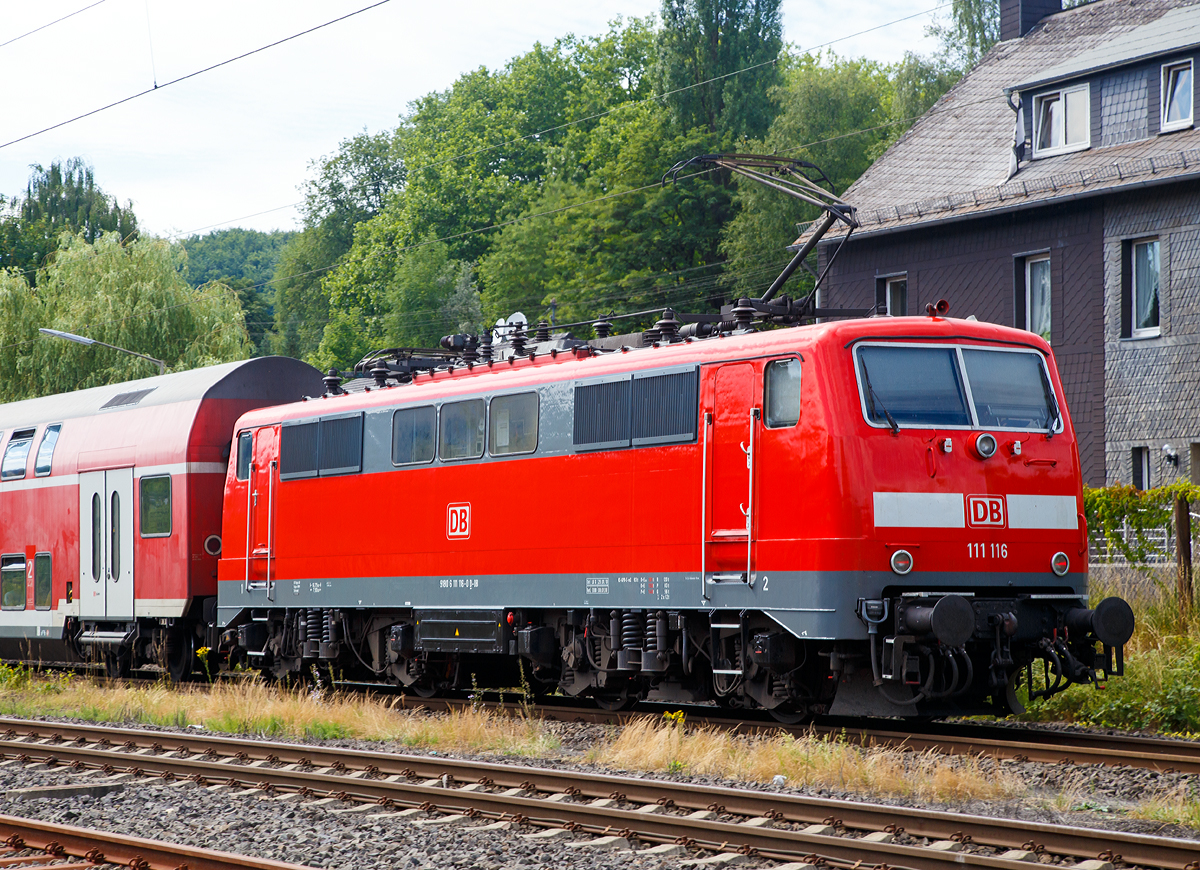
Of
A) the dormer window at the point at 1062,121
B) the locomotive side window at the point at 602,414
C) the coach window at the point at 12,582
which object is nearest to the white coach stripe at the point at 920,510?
the locomotive side window at the point at 602,414

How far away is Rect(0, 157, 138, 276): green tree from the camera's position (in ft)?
197

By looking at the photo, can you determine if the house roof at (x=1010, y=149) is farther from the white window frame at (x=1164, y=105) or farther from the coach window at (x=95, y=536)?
the coach window at (x=95, y=536)

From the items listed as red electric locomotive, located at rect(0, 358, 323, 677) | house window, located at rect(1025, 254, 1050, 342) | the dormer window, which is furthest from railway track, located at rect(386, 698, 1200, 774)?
the dormer window

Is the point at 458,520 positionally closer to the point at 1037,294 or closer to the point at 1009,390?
the point at 1009,390

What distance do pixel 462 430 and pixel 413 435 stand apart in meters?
0.89

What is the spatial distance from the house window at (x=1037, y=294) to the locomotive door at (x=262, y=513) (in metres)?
15.9

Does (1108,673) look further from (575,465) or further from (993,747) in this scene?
(575,465)

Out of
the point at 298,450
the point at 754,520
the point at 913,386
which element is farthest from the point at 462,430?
the point at 913,386

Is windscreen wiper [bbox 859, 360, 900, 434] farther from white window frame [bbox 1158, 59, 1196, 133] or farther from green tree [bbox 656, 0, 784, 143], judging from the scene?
green tree [bbox 656, 0, 784, 143]

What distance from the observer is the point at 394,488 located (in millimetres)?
16109

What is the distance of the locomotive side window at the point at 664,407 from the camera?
12.9m

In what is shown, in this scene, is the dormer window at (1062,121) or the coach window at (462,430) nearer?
the coach window at (462,430)

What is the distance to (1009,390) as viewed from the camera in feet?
40.9

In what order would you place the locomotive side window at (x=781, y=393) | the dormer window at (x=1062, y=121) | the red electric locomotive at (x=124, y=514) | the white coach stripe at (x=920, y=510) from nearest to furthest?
the white coach stripe at (x=920, y=510), the locomotive side window at (x=781, y=393), the red electric locomotive at (x=124, y=514), the dormer window at (x=1062, y=121)
